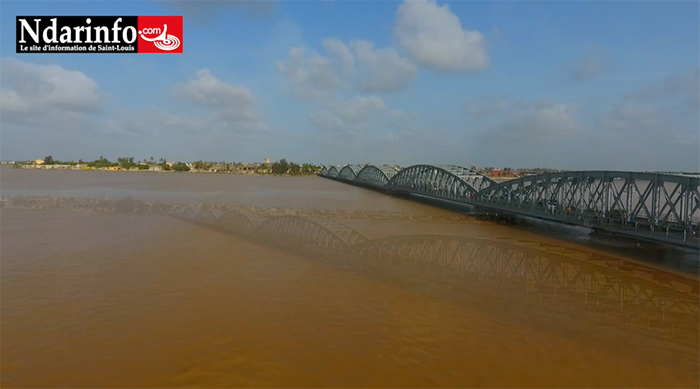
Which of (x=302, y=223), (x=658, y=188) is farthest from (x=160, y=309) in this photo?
(x=658, y=188)

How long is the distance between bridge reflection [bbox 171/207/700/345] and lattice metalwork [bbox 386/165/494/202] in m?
22.3

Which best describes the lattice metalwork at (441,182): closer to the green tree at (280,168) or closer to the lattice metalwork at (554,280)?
the lattice metalwork at (554,280)

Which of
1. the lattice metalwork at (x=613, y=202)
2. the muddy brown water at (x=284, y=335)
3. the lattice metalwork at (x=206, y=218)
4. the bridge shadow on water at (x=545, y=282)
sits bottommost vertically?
the muddy brown water at (x=284, y=335)

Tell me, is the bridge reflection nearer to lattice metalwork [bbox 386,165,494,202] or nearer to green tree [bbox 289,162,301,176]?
lattice metalwork [bbox 386,165,494,202]

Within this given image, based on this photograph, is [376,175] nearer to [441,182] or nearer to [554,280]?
[441,182]

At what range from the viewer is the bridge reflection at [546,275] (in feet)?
39.1

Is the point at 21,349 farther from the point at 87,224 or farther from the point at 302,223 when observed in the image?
the point at 87,224

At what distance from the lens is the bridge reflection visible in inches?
469

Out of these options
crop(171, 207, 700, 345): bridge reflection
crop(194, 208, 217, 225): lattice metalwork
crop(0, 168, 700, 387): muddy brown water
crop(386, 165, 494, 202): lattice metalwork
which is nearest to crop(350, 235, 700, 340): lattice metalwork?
crop(171, 207, 700, 345): bridge reflection

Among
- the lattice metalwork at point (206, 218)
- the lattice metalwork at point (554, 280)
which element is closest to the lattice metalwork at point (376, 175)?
the lattice metalwork at point (206, 218)

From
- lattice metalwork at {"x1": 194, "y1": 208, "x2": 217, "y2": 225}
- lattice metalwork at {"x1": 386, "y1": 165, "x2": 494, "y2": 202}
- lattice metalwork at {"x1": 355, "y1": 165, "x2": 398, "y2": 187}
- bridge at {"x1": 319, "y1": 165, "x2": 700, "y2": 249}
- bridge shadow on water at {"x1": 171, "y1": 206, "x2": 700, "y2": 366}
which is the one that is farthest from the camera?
lattice metalwork at {"x1": 355, "y1": 165, "x2": 398, "y2": 187}

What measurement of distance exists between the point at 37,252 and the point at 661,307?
73.9ft

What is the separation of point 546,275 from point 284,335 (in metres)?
10.1

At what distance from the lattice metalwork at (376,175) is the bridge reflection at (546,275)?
5622 centimetres
